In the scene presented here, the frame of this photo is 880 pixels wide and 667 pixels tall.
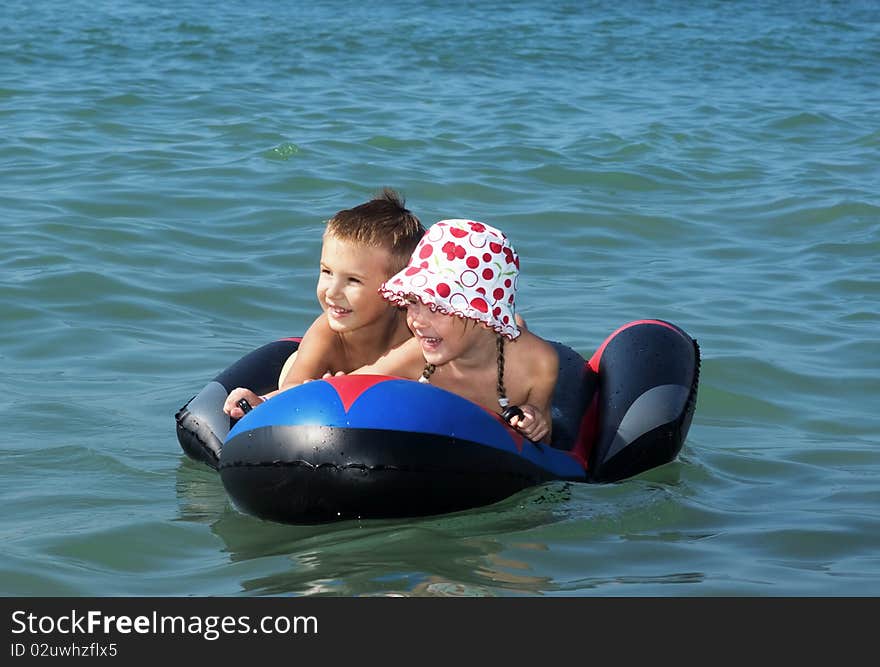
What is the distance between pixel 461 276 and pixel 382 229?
43 centimetres

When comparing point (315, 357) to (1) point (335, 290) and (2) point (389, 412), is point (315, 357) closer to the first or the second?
(1) point (335, 290)

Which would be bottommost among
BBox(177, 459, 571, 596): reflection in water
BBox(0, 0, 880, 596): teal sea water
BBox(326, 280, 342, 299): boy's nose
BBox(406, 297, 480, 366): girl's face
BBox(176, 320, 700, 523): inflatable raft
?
BBox(0, 0, 880, 596): teal sea water

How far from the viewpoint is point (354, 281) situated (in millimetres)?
4914

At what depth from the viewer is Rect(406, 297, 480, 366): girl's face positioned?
4676 mm

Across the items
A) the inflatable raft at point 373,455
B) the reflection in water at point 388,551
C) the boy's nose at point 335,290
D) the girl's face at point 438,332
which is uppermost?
the boy's nose at point 335,290

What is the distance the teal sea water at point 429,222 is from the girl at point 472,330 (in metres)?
0.34

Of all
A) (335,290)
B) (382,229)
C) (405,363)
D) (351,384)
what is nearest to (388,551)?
(351,384)

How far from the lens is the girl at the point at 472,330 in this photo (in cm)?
460

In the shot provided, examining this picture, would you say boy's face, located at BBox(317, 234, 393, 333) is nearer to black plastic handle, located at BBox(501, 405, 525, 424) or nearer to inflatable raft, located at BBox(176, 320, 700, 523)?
inflatable raft, located at BBox(176, 320, 700, 523)

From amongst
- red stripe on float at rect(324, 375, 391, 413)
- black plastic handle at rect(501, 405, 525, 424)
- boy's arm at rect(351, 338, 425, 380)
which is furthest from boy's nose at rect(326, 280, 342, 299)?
black plastic handle at rect(501, 405, 525, 424)

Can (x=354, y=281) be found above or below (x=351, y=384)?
above

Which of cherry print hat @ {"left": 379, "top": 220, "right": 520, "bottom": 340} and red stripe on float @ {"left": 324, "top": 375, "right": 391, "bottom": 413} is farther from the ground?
cherry print hat @ {"left": 379, "top": 220, "right": 520, "bottom": 340}

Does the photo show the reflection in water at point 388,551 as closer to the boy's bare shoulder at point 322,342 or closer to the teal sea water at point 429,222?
the teal sea water at point 429,222

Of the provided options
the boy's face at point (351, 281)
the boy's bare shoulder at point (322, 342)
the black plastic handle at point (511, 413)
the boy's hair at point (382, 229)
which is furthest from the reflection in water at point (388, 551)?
the boy's hair at point (382, 229)
